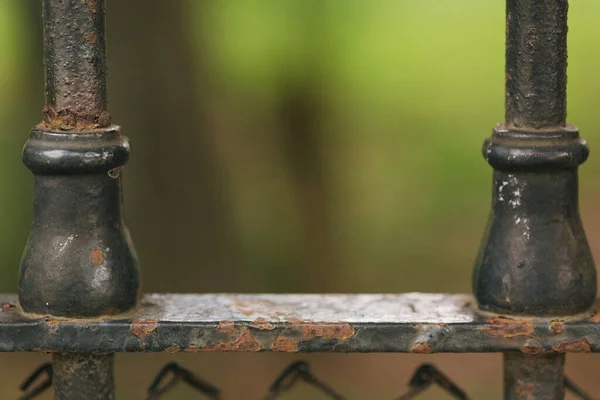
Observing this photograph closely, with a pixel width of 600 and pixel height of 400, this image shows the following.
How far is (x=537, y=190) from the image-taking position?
1309 mm

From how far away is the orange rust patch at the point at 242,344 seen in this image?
4.27ft

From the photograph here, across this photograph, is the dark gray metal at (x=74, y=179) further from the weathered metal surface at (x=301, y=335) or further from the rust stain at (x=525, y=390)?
the rust stain at (x=525, y=390)

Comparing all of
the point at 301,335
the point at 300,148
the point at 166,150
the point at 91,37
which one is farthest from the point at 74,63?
the point at 300,148

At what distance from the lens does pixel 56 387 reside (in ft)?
4.45

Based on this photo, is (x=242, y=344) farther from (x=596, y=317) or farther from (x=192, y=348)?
(x=596, y=317)

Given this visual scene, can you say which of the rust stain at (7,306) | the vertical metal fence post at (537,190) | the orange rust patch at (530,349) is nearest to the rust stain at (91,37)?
the rust stain at (7,306)

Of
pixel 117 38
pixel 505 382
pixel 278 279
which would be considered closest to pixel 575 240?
pixel 505 382

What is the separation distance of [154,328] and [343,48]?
2880 millimetres

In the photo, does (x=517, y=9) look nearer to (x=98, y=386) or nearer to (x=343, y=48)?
(x=98, y=386)

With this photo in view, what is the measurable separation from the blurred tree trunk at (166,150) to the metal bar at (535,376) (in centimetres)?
180

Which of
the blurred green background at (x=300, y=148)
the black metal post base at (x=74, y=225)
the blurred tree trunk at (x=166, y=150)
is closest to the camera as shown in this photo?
the black metal post base at (x=74, y=225)

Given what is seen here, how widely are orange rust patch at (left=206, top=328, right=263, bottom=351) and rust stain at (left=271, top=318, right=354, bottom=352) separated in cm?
2

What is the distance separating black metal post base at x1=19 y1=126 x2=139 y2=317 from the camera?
129 centimetres

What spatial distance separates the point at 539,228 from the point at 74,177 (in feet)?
1.99
